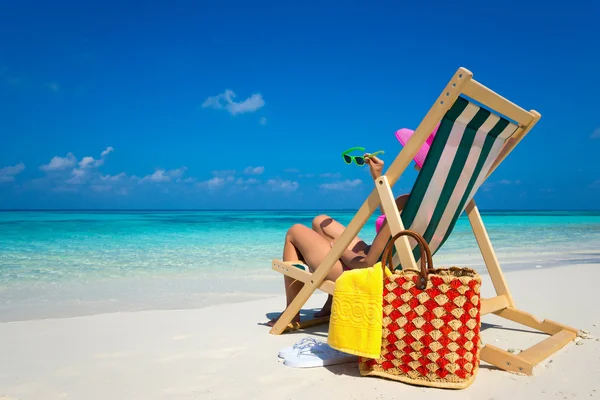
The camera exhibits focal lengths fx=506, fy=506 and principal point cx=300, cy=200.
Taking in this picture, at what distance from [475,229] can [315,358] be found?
1.48 metres

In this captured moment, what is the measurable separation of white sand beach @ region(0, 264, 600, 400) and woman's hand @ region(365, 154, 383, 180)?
45.1 inches

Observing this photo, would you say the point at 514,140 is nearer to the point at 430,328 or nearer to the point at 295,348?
the point at 430,328

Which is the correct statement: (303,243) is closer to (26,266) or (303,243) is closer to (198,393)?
(198,393)

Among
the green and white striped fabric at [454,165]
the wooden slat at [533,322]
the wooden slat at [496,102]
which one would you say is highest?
the wooden slat at [496,102]

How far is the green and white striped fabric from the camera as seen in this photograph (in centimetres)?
264

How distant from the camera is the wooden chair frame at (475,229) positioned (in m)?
2.54

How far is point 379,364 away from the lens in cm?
254

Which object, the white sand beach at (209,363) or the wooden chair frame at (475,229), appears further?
the wooden chair frame at (475,229)

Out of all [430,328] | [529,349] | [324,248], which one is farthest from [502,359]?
[324,248]

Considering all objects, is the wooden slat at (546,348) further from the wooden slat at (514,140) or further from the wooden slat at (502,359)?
the wooden slat at (514,140)

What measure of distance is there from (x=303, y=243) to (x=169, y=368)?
124cm

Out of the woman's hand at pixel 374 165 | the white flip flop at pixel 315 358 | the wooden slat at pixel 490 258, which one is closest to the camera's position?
the white flip flop at pixel 315 358

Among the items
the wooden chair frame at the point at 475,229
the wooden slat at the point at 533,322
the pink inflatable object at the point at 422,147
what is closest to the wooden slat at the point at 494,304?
the wooden chair frame at the point at 475,229

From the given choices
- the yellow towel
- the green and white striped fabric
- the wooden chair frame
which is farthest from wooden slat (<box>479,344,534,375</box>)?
the green and white striped fabric
